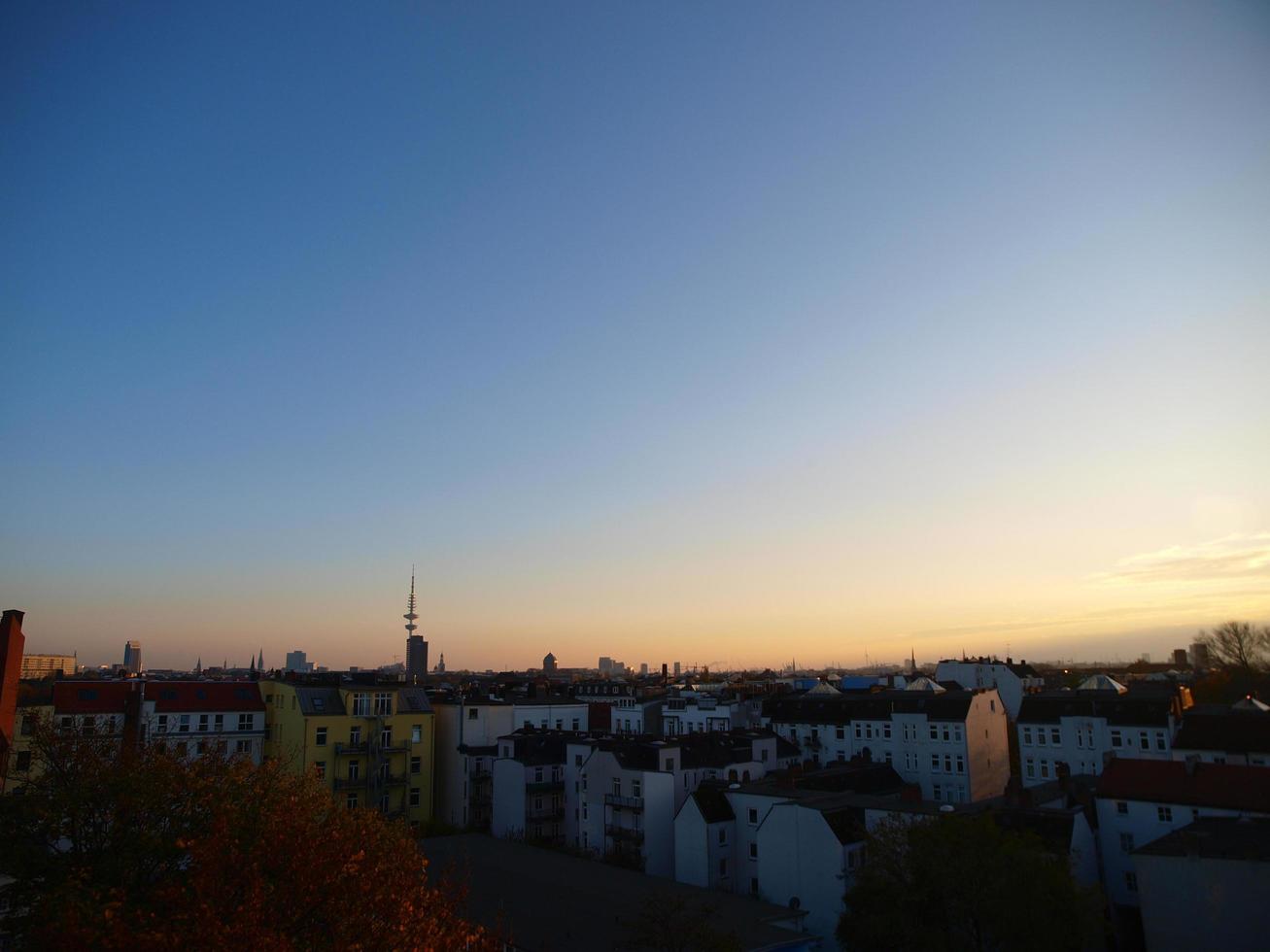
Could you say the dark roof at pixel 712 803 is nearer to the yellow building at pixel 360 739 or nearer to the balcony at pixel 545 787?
the balcony at pixel 545 787

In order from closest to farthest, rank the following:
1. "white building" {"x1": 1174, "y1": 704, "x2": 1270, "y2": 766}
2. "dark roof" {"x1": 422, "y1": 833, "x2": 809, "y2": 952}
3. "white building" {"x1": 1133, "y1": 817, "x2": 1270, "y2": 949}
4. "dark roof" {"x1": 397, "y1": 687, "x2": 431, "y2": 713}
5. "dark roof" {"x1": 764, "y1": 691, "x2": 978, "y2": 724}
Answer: "dark roof" {"x1": 422, "y1": 833, "x2": 809, "y2": 952}
"white building" {"x1": 1133, "y1": 817, "x2": 1270, "y2": 949}
"white building" {"x1": 1174, "y1": 704, "x2": 1270, "y2": 766}
"dark roof" {"x1": 397, "y1": 687, "x2": 431, "y2": 713}
"dark roof" {"x1": 764, "y1": 691, "x2": 978, "y2": 724}

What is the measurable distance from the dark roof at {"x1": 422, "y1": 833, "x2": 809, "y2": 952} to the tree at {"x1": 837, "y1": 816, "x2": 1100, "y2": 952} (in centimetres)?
581

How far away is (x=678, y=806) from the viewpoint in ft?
182

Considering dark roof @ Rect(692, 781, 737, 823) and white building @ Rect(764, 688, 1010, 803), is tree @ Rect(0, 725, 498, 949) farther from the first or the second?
white building @ Rect(764, 688, 1010, 803)

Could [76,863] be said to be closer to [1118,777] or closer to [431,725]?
[431,725]

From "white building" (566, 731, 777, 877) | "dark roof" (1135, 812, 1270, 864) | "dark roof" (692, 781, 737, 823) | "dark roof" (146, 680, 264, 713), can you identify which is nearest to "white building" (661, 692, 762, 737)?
"white building" (566, 731, 777, 877)

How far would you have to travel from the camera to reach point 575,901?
41.2m

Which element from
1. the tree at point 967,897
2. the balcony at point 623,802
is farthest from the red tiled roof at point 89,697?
the tree at point 967,897

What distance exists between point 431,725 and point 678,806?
24366 mm

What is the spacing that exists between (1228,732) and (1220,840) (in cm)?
2754

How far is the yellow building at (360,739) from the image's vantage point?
61803 mm

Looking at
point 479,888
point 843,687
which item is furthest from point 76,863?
point 843,687

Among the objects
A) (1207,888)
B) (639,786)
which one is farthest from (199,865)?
(1207,888)

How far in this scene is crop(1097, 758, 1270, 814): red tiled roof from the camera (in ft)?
147
